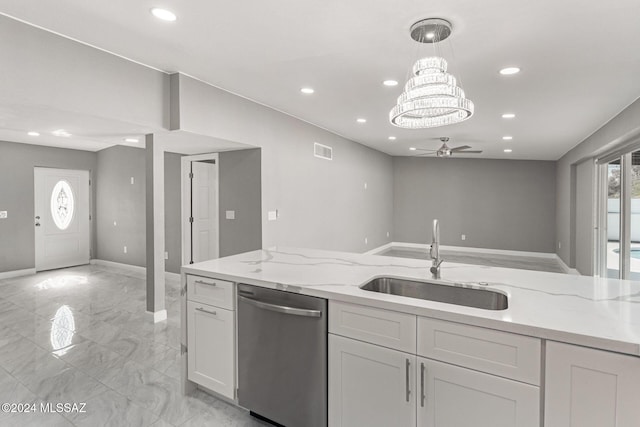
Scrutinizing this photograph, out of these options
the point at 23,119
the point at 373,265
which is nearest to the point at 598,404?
the point at 373,265

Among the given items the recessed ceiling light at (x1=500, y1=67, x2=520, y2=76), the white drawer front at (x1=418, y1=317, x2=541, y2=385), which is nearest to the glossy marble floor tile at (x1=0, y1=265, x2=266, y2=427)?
the white drawer front at (x1=418, y1=317, x2=541, y2=385)

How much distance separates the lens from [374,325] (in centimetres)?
165

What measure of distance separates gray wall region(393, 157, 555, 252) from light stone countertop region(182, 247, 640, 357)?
7358mm

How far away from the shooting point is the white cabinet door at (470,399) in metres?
1.33

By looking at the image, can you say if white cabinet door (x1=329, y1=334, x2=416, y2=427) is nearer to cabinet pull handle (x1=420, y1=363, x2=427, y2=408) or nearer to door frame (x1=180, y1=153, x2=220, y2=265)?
cabinet pull handle (x1=420, y1=363, x2=427, y2=408)

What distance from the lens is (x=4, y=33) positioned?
2.48 meters

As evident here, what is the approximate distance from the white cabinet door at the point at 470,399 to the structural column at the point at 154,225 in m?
3.27

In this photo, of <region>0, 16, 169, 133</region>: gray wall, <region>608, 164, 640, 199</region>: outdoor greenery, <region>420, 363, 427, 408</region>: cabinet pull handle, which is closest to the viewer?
<region>420, 363, 427, 408</region>: cabinet pull handle

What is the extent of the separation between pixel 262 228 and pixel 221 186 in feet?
3.14

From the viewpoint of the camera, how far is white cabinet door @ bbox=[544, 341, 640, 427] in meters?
1.18

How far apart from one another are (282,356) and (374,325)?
596 mm

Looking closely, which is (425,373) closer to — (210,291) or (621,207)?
(210,291)

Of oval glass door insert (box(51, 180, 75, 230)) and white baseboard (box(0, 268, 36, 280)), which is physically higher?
oval glass door insert (box(51, 180, 75, 230))

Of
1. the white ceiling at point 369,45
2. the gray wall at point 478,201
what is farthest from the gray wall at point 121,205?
the gray wall at point 478,201
